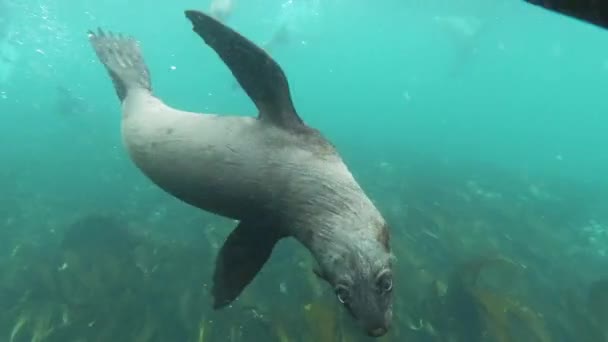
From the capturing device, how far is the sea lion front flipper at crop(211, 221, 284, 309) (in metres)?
3.16

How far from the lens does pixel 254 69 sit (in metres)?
2.92

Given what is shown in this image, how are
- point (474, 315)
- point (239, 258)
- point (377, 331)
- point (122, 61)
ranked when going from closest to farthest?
1. point (377, 331)
2. point (239, 258)
3. point (122, 61)
4. point (474, 315)

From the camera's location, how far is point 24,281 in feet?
21.4

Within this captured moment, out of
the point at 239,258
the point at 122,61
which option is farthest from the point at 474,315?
the point at 122,61

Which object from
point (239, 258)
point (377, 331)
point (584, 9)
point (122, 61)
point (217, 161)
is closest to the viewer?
point (584, 9)

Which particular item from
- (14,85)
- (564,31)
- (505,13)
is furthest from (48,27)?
(564,31)

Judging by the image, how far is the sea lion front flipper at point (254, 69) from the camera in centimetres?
287

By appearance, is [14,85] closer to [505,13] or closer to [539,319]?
[505,13]

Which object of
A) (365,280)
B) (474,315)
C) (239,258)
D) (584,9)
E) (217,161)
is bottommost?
(474,315)

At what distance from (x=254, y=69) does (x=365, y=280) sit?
1.51 meters

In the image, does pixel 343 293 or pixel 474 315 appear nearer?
pixel 343 293

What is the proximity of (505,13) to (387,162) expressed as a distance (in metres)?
22.9

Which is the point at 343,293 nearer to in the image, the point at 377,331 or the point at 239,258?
the point at 377,331

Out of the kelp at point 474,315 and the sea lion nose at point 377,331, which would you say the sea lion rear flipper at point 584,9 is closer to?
the sea lion nose at point 377,331
